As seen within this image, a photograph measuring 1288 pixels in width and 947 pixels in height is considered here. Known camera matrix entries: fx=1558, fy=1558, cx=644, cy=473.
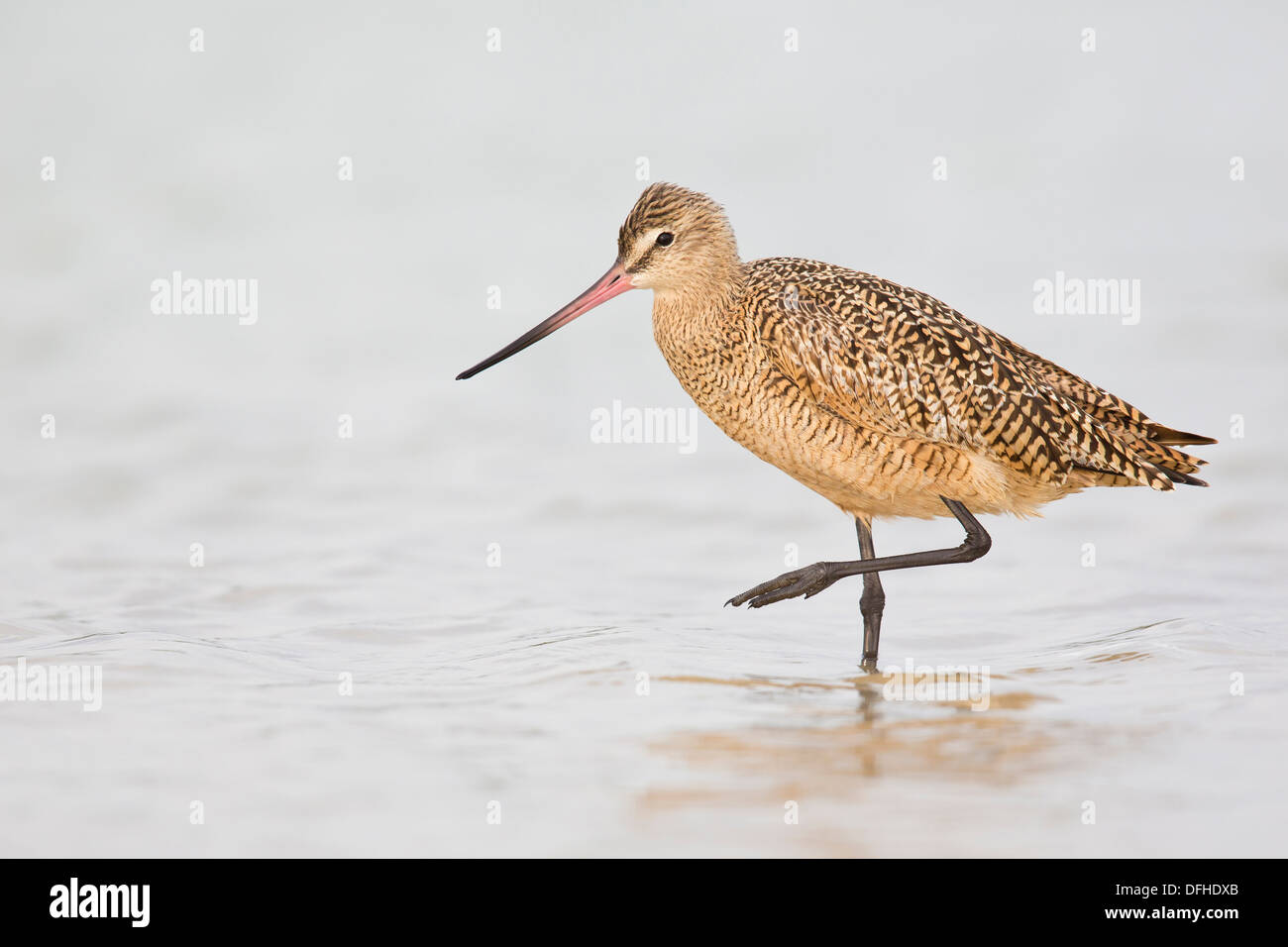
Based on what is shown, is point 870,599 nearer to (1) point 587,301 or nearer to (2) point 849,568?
(2) point 849,568

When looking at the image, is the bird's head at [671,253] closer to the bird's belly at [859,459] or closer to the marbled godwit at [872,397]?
the marbled godwit at [872,397]

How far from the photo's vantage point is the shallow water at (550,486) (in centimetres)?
436

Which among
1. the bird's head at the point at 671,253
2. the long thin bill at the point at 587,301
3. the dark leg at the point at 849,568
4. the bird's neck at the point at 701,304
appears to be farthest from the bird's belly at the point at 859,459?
the long thin bill at the point at 587,301

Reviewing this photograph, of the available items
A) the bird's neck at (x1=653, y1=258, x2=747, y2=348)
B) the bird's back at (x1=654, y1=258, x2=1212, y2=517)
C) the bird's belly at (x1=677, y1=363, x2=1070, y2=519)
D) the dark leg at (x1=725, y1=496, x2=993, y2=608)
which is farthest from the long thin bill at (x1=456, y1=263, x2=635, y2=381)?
the dark leg at (x1=725, y1=496, x2=993, y2=608)

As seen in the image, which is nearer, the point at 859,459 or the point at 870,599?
the point at 859,459

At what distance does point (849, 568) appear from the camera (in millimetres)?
6074

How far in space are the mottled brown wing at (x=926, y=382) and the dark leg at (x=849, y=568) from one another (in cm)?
37

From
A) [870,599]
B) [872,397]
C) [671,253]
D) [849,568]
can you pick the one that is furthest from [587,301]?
[870,599]

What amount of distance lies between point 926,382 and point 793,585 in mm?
912

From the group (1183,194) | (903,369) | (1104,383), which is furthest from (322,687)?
(1183,194)

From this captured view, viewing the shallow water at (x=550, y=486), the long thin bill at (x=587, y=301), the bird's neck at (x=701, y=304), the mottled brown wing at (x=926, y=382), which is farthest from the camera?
the long thin bill at (x=587, y=301)

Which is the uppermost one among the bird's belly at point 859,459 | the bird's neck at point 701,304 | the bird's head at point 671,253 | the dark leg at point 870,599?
the bird's head at point 671,253

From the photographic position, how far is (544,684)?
554 centimetres

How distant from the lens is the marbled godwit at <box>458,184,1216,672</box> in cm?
583
